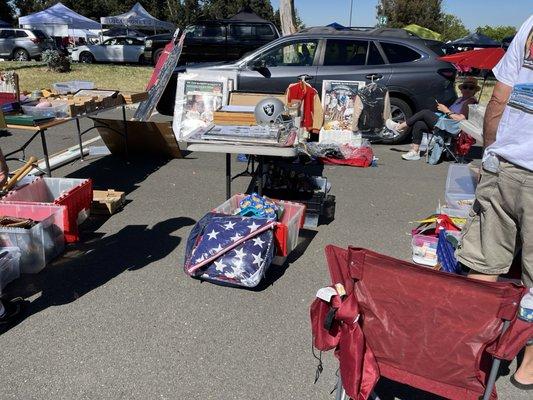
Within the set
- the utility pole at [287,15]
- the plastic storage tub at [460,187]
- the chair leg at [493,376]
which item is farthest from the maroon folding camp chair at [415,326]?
the utility pole at [287,15]

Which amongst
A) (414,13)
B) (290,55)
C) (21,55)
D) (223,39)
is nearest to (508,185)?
(290,55)

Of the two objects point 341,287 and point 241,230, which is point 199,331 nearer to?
point 241,230

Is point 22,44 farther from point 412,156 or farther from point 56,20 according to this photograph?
point 412,156

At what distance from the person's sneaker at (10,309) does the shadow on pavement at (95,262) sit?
0.15 ft

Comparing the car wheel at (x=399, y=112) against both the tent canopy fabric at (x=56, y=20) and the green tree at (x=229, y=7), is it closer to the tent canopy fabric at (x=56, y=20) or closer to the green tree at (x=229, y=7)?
the tent canopy fabric at (x=56, y=20)

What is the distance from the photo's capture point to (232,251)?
3.30 metres

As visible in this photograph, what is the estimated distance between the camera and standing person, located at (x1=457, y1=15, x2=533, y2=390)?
221 centimetres

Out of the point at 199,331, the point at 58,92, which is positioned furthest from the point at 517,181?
the point at 58,92

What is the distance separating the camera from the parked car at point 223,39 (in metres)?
14.1

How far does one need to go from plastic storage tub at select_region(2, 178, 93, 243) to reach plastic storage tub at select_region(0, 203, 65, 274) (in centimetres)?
9

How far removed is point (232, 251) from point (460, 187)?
244cm

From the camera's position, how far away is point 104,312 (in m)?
3.10

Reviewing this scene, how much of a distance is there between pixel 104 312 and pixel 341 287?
1918mm

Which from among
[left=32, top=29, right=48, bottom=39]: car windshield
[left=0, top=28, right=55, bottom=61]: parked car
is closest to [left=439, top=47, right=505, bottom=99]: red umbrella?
[left=0, top=28, right=55, bottom=61]: parked car
